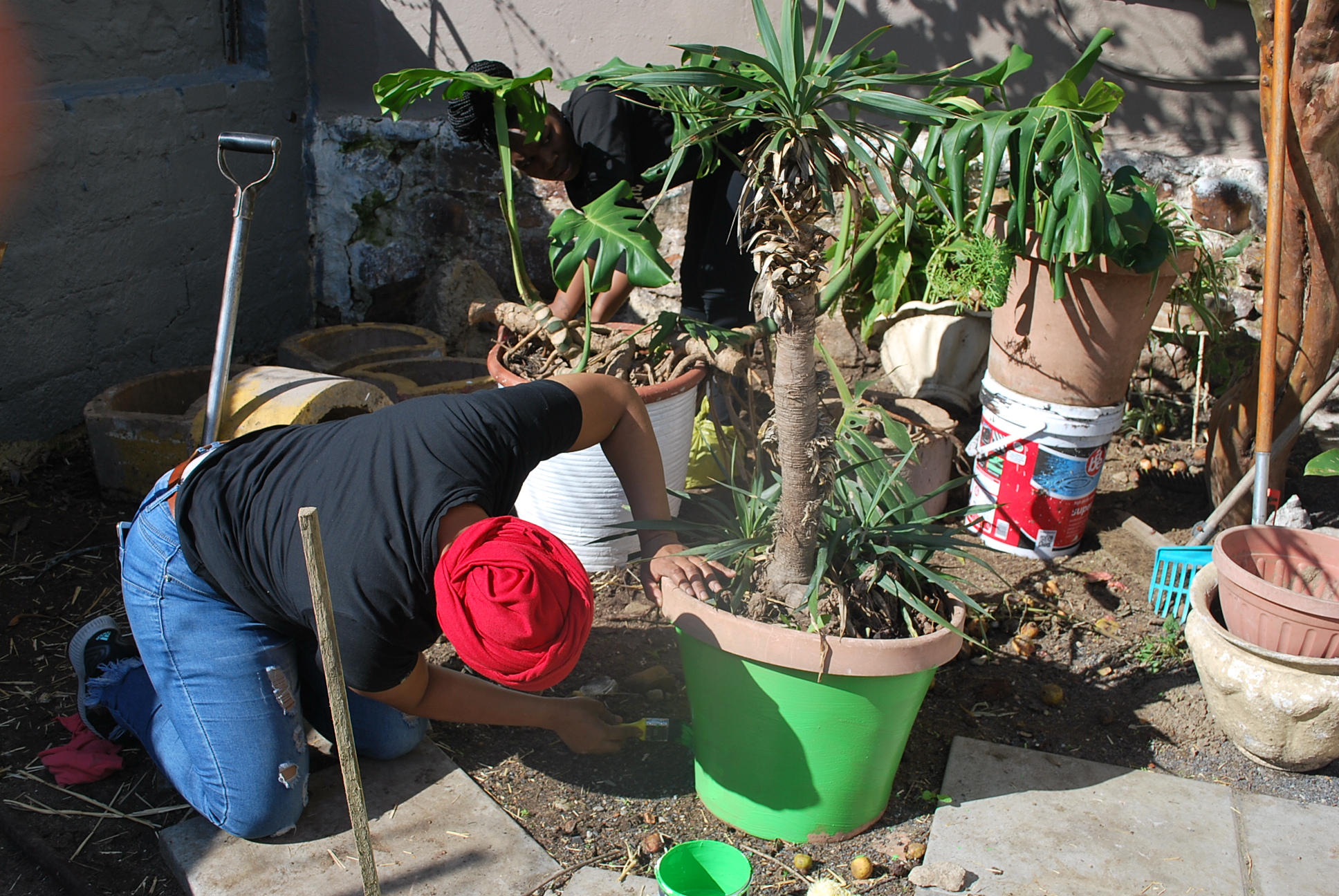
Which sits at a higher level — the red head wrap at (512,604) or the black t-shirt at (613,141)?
the black t-shirt at (613,141)

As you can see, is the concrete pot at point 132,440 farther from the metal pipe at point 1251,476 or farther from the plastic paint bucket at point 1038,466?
the metal pipe at point 1251,476

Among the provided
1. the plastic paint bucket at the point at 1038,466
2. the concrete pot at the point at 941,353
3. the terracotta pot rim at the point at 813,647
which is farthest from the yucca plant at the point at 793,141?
the concrete pot at the point at 941,353

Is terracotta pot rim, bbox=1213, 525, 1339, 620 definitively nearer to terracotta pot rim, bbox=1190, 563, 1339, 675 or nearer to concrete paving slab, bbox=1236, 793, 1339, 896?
terracotta pot rim, bbox=1190, 563, 1339, 675

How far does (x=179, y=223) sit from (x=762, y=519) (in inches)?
121

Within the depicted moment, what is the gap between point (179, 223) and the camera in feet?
12.9

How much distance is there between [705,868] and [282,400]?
2016 mm

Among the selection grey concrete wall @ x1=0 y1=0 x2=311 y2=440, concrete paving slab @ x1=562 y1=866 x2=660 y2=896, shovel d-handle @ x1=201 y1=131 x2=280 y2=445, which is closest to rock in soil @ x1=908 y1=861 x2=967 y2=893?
concrete paving slab @ x1=562 y1=866 x2=660 y2=896

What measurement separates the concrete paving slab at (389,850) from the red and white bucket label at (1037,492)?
1.69 m

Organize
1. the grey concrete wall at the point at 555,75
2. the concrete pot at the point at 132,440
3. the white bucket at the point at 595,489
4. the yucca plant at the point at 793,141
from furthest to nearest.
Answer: the grey concrete wall at the point at 555,75 → the concrete pot at the point at 132,440 → the white bucket at the point at 595,489 → the yucca plant at the point at 793,141

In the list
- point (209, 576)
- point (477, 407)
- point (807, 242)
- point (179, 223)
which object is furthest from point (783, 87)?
point (179, 223)

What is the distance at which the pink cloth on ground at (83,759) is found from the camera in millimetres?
2189

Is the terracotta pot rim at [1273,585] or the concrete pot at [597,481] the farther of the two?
the concrete pot at [597,481]

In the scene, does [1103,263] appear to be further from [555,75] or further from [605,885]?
[555,75]

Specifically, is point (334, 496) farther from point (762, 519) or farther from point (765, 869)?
point (765, 869)
